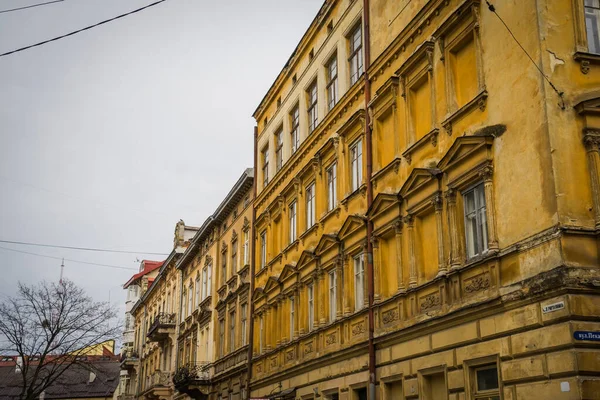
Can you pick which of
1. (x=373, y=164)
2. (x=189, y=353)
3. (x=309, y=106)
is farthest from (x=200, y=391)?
(x=373, y=164)

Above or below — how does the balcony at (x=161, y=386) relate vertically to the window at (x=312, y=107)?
below

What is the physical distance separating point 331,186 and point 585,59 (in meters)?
10.8

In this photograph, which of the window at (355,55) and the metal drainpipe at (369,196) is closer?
the metal drainpipe at (369,196)

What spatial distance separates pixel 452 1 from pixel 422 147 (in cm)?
310

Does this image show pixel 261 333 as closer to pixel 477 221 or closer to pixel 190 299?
pixel 477 221

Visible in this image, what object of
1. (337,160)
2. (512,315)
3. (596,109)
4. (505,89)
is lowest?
(512,315)

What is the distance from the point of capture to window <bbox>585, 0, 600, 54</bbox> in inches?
501

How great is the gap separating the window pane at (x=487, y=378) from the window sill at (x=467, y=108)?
472 centimetres

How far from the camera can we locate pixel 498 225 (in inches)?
517

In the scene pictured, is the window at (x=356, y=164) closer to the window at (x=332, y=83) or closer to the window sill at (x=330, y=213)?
the window sill at (x=330, y=213)

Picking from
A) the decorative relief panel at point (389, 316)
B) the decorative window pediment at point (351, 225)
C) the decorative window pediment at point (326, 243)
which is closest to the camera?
the decorative relief panel at point (389, 316)

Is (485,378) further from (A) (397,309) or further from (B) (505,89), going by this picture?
(B) (505,89)

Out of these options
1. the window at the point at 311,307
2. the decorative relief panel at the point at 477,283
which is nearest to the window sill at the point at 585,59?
the decorative relief panel at the point at 477,283

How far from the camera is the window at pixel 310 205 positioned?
77.9ft
